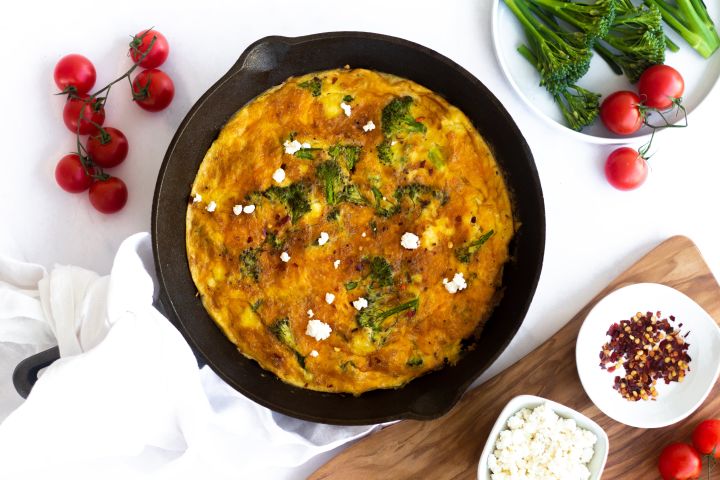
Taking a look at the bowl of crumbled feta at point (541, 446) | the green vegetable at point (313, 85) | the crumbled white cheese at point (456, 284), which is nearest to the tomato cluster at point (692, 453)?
the bowl of crumbled feta at point (541, 446)

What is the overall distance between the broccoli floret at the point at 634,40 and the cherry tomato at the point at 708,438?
1.80m

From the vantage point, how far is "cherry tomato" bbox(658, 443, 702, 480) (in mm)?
3307

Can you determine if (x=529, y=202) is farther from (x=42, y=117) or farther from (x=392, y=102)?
(x=42, y=117)

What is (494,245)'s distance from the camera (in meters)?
3.22

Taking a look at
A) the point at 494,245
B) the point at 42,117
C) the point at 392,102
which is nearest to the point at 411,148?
the point at 392,102

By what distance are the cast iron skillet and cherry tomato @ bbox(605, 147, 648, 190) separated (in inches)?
24.1

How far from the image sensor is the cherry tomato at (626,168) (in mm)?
3420

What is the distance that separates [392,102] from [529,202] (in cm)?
80

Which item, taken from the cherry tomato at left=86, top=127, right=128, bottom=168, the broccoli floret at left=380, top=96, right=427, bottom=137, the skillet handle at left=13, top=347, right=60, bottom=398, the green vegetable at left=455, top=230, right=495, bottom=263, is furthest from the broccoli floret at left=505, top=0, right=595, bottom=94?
the skillet handle at left=13, top=347, right=60, bottom=398

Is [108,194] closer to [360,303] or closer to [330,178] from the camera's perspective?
[330,178]

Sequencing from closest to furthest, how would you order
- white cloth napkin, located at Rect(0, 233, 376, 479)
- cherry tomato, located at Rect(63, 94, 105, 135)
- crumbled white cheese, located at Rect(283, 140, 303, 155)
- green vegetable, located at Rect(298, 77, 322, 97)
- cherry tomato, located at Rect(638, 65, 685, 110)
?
1. white cloth napkin, located at Rect(0, 233, 376, 479)
2. crumbled white cheese, located at Rect(283, 140, 303, 155)
3. green vegetable, located at Rect(298, 77, 322, 97)
4. cherry tomato, located at Rect(638, 65, 685, 110)
5. cherry tomato, located at Rect(63, 94, 105, 135)

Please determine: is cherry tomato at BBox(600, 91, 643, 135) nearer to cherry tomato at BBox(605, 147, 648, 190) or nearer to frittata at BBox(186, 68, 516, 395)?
cherry tomato at BBox(605, 147, 648, 190)

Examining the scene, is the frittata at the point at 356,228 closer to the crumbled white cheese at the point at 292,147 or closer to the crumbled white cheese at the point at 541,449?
the crumbled white cheese at the point at 292,147

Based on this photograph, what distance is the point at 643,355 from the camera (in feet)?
11.1
